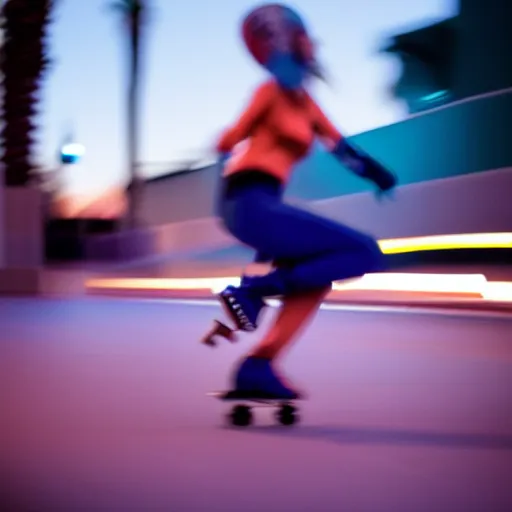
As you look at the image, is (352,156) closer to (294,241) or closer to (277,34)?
(294,241)

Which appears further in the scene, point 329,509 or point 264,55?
point 264,55

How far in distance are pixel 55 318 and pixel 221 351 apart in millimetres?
3728

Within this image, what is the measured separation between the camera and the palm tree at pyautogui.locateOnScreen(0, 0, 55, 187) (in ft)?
70.7

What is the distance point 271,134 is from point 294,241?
43 cm

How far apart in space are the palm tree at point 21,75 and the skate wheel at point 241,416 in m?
17.9

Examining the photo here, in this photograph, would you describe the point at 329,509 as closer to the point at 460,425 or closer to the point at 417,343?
the point at 460,425

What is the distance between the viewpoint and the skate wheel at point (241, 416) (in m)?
4.17

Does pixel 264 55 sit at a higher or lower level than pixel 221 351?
higher

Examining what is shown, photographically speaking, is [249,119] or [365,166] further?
[365,166]

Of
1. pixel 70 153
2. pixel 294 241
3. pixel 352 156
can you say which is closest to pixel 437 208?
pixel 70 153

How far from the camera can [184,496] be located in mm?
2979

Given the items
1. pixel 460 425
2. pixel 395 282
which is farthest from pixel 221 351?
pixel 395 282

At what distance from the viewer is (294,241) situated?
13.2ft

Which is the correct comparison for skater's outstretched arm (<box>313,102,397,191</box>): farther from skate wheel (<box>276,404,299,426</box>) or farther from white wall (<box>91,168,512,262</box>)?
white wall (<box>91,168,512,262</box>)
